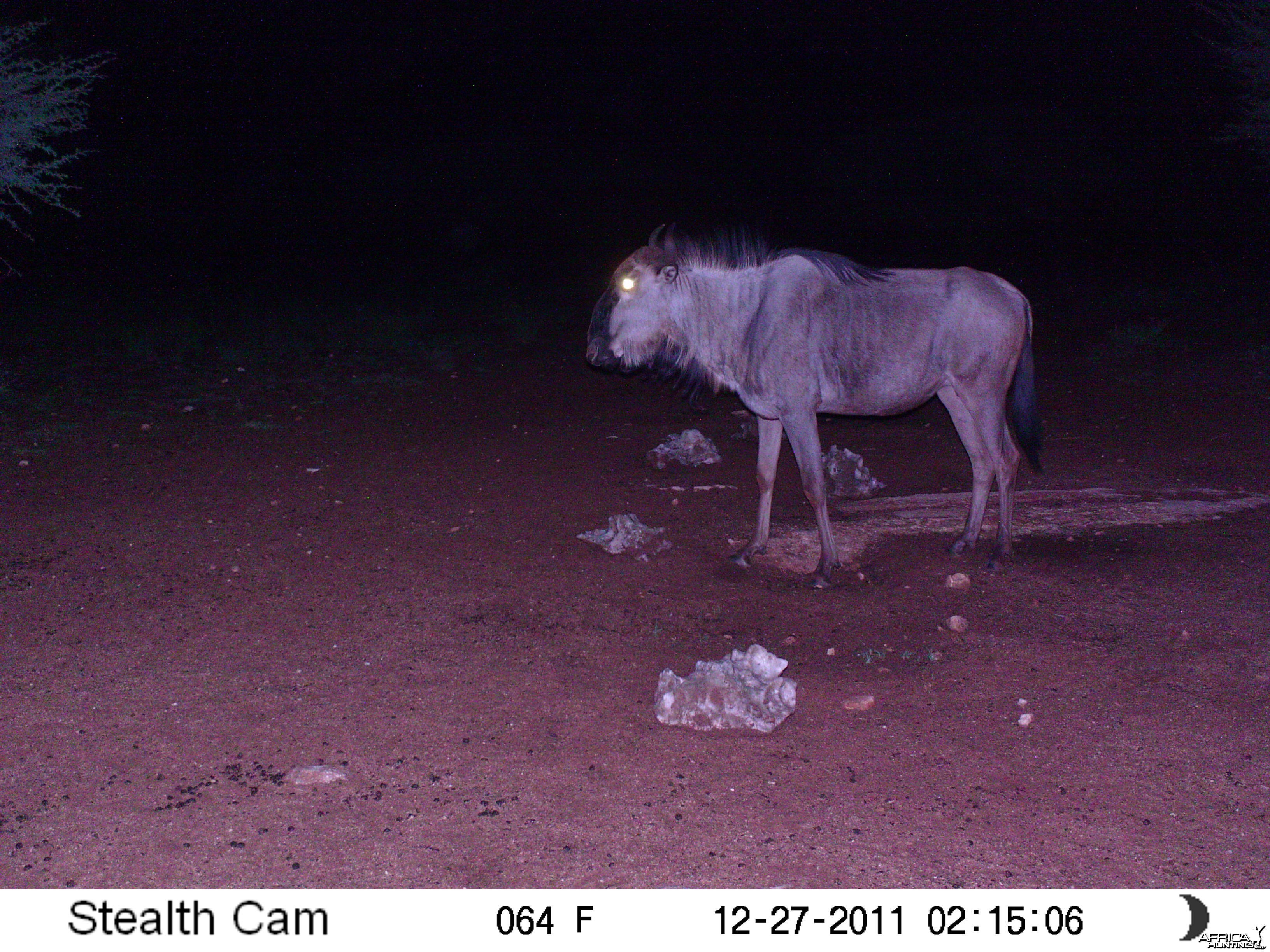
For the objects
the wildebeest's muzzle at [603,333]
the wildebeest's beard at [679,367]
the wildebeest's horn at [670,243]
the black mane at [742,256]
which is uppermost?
the wildebeest's horn at [670,243]

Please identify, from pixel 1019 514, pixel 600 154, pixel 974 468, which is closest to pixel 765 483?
pixel 974 468

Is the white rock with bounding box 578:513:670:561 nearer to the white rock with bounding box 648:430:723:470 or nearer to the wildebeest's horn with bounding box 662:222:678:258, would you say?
the wildebeest's horn with bounding box 662:222:678:258

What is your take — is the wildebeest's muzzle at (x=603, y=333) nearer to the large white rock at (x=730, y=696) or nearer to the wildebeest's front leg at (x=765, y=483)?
the wildebeest's front leg at (x=765, y=483)

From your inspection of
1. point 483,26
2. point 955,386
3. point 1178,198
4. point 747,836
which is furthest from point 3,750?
point 483,26

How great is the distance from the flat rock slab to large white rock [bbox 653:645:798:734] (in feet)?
6.65

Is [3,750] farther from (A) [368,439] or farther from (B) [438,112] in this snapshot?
(B) [438,112]

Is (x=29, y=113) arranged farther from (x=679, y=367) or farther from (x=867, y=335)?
(x=867, y=335)

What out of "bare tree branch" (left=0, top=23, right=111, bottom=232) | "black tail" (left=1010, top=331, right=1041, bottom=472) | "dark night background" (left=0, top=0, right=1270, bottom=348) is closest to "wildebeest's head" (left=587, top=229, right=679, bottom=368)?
"black tail" (left=1010, top=331, right=1041, bottom=472)

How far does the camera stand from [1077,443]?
9.81 m

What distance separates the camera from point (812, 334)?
→ 677cm

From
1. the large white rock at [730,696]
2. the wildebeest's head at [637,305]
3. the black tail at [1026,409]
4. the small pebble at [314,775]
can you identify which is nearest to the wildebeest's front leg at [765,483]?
the wildebeest's head at [637,305]

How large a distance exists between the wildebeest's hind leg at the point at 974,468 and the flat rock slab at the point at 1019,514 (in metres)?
0.29

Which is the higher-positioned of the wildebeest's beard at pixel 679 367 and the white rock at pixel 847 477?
the wildebeest's beard at pixel 679 367

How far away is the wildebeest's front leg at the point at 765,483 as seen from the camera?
698 centimetres
